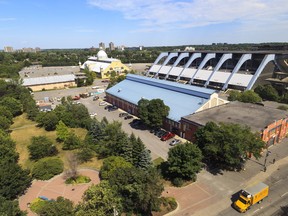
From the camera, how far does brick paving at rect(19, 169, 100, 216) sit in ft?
90.1

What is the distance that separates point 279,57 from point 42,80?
90.4 metres

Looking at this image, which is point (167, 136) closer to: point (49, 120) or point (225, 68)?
point (49, 120)

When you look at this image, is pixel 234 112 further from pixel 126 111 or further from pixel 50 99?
pixel 50 99

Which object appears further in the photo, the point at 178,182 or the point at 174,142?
the point at 174,142

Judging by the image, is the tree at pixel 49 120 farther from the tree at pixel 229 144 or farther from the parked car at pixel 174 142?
the tree at pixel 229 144

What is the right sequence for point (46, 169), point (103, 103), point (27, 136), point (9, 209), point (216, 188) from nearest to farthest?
point (9, 209) → point (216, 188) → point (46, 169) → point (27, 136) → point (103, 103)

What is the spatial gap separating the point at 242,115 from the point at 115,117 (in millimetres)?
30126

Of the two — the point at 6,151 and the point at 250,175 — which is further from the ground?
the point at 6,151

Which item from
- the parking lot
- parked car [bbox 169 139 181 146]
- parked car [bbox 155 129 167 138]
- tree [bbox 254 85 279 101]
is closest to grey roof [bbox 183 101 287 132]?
parked car [bbox 169 139 181 146]

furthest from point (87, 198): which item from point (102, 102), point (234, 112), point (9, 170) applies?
point (102, 102)

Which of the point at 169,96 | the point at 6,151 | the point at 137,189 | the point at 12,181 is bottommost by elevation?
the point at 12,181

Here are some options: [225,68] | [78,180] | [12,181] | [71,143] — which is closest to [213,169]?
[78,180]

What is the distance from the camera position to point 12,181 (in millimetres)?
26859

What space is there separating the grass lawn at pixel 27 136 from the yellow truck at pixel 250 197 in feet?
65.2
